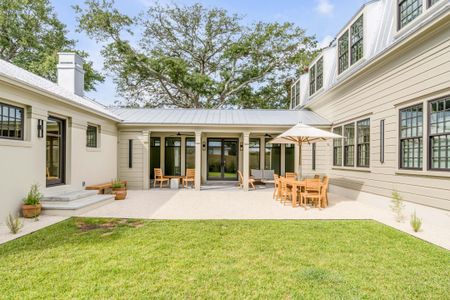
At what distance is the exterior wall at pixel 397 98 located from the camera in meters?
5.59

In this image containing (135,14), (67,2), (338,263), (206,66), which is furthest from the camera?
(206,66)

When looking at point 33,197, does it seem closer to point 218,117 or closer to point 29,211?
point 29,211

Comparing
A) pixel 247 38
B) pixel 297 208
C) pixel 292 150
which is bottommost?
pixel 297 208

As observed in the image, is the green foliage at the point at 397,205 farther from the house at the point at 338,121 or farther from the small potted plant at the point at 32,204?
the small potted plant at the point at 32,204

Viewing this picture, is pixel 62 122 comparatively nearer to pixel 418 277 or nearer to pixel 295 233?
pixel 295 233

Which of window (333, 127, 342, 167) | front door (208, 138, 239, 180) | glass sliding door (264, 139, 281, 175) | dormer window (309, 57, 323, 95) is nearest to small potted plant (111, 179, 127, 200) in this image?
front door (208, 138, 239, 180)

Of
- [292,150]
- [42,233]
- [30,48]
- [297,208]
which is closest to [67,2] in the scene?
[30,48]

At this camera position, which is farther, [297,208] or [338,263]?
[297,208]

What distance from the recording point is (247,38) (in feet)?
73.1

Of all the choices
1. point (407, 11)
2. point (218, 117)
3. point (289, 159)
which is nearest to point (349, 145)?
point (407, 11)

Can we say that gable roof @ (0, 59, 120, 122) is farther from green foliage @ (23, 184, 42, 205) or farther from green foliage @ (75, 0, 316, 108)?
green foliage @ (75, 0, 316, 108)

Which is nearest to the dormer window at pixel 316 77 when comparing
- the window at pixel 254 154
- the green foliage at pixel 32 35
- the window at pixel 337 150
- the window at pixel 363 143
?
the window at pixel 337 150

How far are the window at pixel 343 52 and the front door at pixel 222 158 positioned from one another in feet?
23.5

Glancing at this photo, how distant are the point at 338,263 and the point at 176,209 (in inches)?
190
